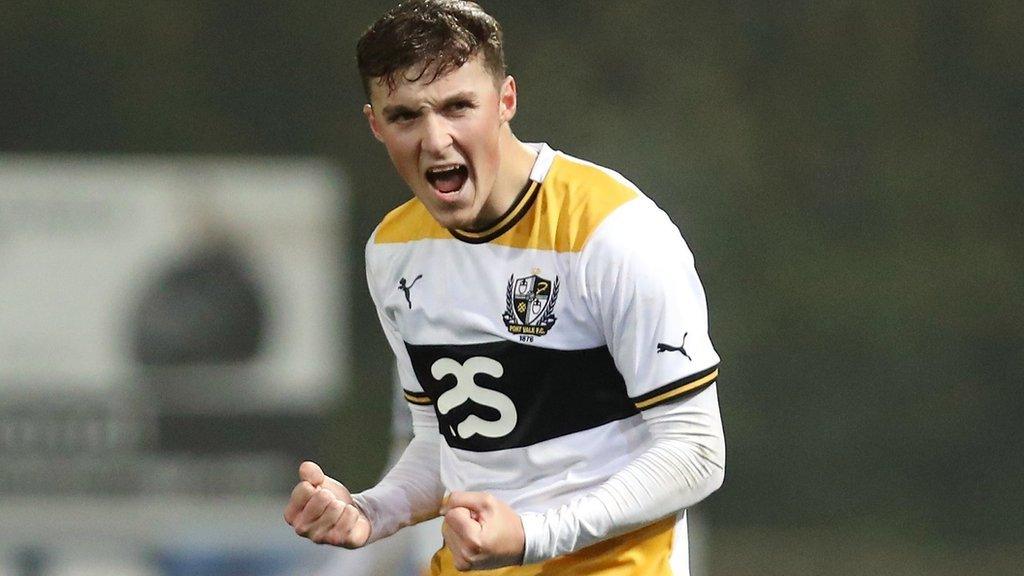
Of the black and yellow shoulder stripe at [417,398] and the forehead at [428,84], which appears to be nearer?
the forehead at [428,84]

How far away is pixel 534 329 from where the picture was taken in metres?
2.21

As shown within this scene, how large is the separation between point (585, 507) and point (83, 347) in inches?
147

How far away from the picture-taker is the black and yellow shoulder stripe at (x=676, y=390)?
2.11m

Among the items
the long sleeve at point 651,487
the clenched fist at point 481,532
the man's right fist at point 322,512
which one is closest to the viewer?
the clenched fist at point 481,532

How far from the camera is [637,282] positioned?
6.92 feet

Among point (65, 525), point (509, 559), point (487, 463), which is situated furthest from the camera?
point (65, 525)

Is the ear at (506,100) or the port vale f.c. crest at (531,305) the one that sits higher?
the ear at (506,100)


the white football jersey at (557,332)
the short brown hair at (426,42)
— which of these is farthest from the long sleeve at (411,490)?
the short brown hair at (426,42)

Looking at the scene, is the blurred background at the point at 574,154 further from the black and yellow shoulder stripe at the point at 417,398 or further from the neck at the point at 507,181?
the neck at the point at 507,181

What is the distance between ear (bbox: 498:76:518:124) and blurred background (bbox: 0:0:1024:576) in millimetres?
3239

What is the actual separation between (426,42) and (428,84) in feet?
0.19

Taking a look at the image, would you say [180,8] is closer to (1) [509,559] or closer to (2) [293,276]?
(2) [293,276]

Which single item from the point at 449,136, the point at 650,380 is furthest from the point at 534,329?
the point at 449,136

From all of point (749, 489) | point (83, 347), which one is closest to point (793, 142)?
point (749, 489)
